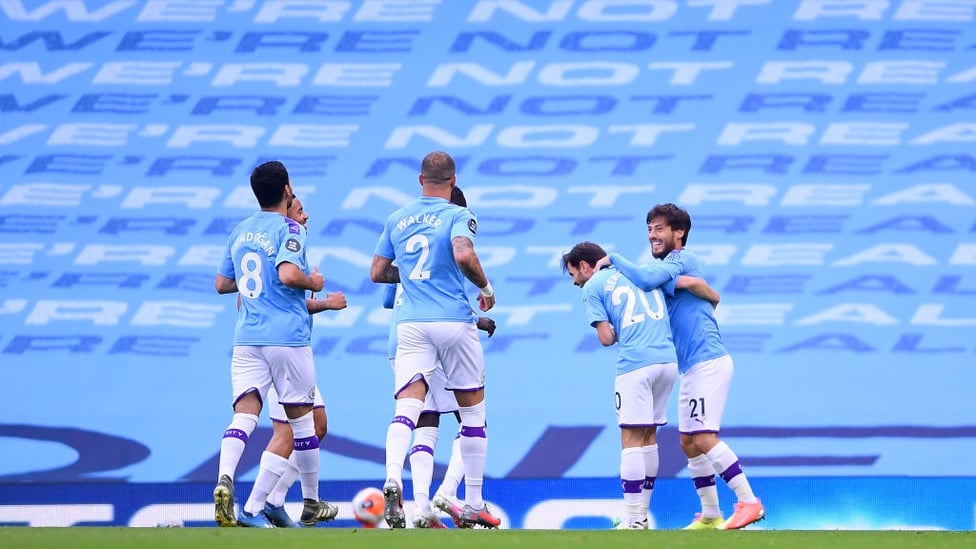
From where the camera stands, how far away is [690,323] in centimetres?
730

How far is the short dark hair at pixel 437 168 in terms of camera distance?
6.54 meters

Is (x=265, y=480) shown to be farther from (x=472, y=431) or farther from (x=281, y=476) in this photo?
(x=472, y=431)

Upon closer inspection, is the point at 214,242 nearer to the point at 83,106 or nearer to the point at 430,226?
the point at 83,106

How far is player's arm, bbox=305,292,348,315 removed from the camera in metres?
6.78

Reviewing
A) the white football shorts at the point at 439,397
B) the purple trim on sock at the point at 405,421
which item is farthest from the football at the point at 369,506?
the white football shorts at the point at 439,397

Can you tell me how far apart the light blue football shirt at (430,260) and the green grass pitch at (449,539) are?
1.07m

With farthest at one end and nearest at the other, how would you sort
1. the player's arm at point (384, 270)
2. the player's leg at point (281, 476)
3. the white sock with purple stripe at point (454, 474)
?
the white sock with purple stripe at point (454, 474)
the player's leg at point (281, 476)
the player's arm at point (384, 270)

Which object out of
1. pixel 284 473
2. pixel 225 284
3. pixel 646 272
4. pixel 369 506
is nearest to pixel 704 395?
pixel 646 272

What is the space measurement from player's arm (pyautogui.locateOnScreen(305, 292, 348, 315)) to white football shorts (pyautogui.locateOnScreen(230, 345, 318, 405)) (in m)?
0.23

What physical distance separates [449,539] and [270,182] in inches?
84.3

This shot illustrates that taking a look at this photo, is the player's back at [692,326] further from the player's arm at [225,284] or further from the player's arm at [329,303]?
the player's arm at [225,284]

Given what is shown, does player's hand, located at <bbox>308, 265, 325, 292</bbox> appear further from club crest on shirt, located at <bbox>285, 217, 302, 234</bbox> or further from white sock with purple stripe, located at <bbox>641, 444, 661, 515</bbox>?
white sock with purple stripe, located at <bbox>641, 444, 661, 515</bbox>

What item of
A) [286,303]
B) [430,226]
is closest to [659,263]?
[430,226]

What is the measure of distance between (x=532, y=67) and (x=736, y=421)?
124 inches
